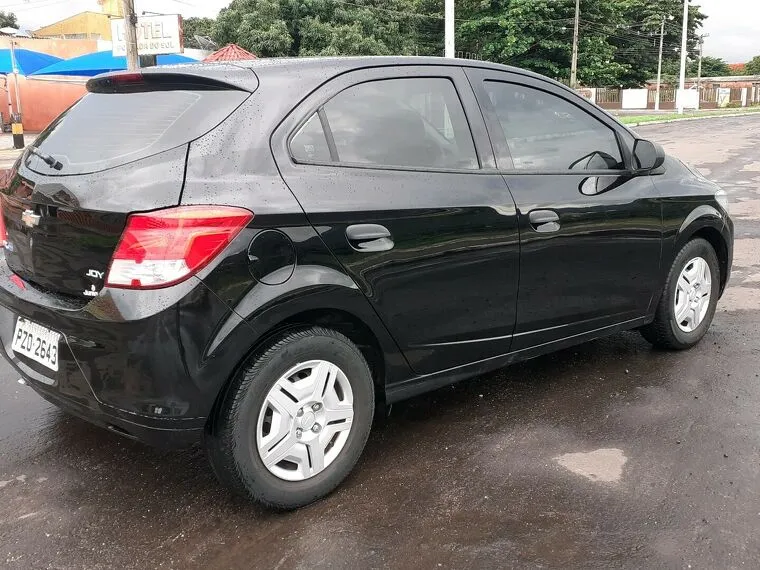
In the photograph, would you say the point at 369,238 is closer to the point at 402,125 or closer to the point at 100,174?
the point at 402,125

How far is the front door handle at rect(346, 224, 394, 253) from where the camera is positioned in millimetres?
2650

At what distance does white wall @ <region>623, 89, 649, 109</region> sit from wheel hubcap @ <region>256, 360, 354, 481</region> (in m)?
62.8

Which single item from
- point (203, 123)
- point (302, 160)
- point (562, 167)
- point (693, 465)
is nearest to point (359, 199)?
point (302, 160)

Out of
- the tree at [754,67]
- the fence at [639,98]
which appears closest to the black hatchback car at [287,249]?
the fence at [639,98]

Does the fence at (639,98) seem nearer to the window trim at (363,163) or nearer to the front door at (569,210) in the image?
the front door at (569,210)

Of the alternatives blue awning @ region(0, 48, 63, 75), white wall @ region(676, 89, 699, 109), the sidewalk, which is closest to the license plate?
the sidewalk

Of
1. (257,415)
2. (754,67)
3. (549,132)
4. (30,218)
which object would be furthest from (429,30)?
(754,67)

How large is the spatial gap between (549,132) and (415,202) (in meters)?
1.06

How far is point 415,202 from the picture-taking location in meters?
2.83

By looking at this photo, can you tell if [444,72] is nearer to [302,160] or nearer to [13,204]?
[302,160]

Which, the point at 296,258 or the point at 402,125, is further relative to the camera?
the point at 402,125

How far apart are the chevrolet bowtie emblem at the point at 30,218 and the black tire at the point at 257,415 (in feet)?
3.23

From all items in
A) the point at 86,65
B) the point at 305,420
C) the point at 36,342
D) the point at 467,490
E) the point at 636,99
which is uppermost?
the point at 636,99

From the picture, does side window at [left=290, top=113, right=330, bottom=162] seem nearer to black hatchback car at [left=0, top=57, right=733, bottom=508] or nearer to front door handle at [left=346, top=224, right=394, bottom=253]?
black hatchback car at [left=0, top=57, right=733, bottom=508]
